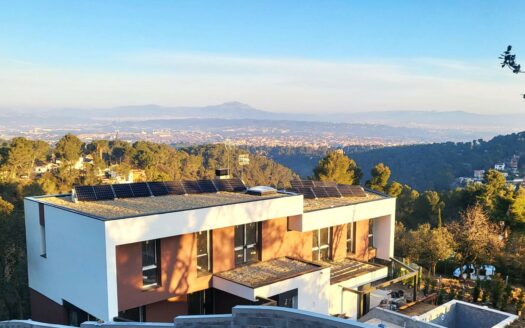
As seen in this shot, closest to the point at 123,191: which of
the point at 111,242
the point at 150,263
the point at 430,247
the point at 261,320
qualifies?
the point at 150,263

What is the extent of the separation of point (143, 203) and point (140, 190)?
56.2 inches

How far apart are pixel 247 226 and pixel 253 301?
2548mm

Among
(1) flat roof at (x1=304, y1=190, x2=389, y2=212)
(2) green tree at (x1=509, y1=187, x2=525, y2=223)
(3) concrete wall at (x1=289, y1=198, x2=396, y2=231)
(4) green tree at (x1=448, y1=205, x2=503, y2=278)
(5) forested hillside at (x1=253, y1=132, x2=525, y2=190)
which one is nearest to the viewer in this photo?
(3) concrete wall at (x1=289, y1=198, x2=396, y2=231)

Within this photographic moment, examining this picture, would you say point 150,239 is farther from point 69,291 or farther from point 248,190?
point 248,190

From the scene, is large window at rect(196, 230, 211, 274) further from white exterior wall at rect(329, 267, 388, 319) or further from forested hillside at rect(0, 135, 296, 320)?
forested hillside at rect(0, 135, 296, 320)

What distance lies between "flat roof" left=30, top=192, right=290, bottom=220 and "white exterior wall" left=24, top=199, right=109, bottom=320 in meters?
0.32

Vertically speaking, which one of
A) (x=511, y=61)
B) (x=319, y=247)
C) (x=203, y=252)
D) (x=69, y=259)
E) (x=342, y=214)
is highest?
(x=511, y=61)

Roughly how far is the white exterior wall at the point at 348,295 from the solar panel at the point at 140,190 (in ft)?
21.2

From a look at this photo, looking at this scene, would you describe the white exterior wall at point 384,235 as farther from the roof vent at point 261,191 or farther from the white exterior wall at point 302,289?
the roof vent at point 261,191

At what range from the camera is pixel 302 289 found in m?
12.6

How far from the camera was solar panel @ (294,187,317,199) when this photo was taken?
16.7 m

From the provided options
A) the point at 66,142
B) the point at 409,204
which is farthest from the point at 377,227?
the point at 66,142

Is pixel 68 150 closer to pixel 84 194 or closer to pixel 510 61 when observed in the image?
pixel 84 194

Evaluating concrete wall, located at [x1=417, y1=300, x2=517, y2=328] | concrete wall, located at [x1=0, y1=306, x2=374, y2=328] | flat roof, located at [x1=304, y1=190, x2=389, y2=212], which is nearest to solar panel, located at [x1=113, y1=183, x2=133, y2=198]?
flat roof, located at [x1=304, y1=190, x2=389, y2=212]
